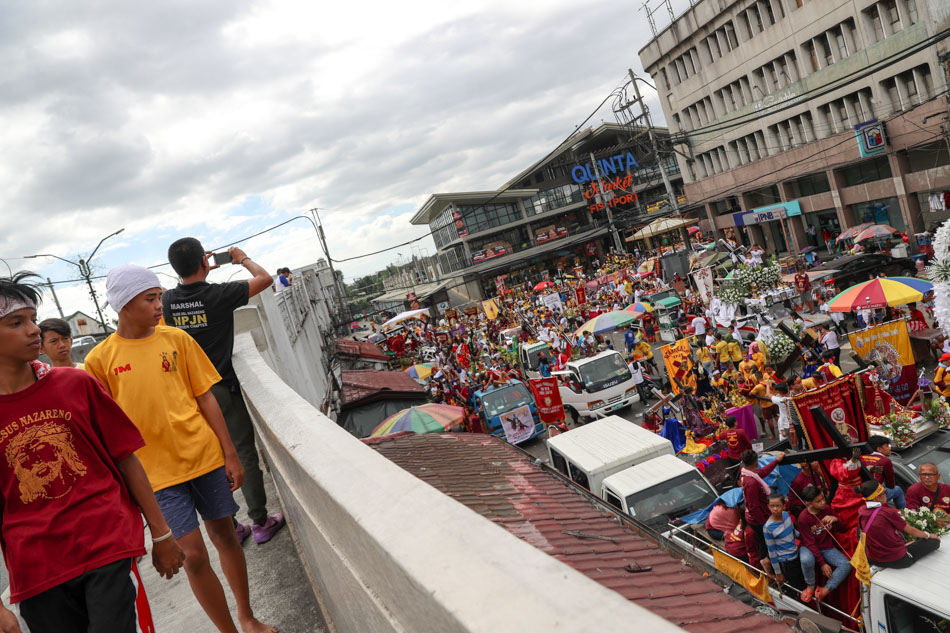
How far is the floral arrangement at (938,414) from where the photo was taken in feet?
24.7

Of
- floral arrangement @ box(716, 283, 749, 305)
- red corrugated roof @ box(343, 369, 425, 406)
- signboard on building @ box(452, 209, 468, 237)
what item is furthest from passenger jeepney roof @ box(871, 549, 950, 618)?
signboard on building @ box(452, 209, 468, 237)

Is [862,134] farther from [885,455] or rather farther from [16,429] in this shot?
[16,429]

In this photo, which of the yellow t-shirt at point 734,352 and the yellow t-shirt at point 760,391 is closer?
the yellow t-shirt at point 760,391

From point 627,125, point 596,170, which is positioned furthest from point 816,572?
point 596,170

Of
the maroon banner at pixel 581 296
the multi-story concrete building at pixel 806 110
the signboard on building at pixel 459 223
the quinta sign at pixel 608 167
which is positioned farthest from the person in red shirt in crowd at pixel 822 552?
the signboard on building at pixel 459 223

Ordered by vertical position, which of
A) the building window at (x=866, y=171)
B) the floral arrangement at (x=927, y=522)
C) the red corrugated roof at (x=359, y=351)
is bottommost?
the floral arrangement at (x=927, y=522)

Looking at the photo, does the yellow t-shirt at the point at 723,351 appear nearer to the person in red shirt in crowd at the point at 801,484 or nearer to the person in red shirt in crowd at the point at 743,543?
the person in red shirt in crowd at the point at 801,484

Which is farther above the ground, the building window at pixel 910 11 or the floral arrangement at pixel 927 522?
the building window at pixel 910 11

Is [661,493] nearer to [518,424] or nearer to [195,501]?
[195,501]

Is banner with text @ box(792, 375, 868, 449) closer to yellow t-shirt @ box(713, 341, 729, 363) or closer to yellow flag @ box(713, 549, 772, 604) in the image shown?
yellow flag @ box(713, 549, 772, 604)

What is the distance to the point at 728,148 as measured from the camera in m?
41.9

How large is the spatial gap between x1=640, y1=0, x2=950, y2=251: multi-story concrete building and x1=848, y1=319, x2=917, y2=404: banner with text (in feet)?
34.8

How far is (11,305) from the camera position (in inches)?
83.6

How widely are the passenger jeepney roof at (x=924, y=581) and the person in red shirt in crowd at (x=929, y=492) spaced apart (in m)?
1.04
